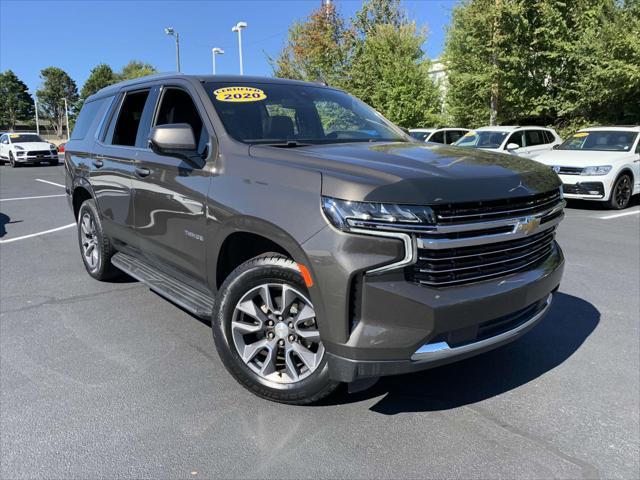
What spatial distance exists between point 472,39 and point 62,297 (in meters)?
16.9

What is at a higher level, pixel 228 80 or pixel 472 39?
pixel 472 39

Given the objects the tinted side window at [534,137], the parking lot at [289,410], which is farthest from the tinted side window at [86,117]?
the tinted side window at [534,137]

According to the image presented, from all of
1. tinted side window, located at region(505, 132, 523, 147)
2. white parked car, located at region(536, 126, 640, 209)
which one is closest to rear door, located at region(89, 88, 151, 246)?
white parked car, located at region(536, 126, 640, 209)

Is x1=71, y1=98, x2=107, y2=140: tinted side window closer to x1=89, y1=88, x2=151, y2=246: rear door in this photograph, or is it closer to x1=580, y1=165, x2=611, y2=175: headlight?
x1=89, y1=88, x2=151, y2=246: rear door

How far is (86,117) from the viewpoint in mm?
5637

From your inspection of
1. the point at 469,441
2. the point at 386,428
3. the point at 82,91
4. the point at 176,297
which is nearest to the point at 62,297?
the point at 176,297

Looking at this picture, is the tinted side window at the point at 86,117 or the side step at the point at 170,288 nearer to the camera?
the side step at the point at 170,288

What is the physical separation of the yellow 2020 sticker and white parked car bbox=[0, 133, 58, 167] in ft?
80.3

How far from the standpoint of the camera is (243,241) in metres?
3.20

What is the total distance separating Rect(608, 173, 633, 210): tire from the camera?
1078cm

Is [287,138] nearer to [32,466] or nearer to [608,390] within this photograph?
[32,466]

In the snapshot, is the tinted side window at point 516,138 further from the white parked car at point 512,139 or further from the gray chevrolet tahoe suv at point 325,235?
the gray chevrolet tahoe suv at point 325,235

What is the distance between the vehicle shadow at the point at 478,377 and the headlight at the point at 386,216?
1216mm

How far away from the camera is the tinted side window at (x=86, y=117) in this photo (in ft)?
17.7
